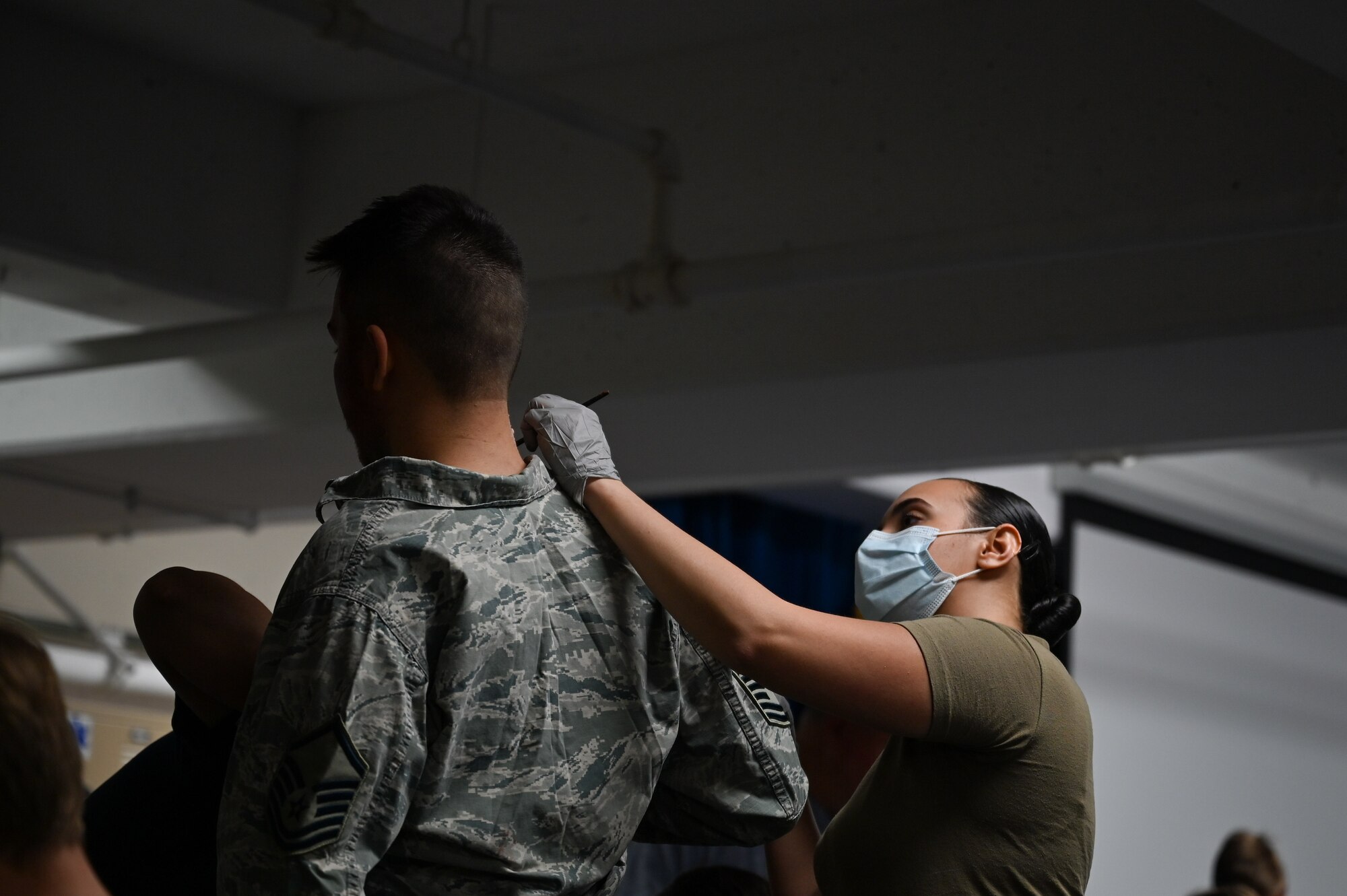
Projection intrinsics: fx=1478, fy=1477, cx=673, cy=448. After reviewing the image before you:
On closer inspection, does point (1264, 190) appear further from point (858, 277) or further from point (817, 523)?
point (817, 523)

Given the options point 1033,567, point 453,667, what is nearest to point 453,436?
point 453,667

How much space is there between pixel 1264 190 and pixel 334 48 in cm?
203

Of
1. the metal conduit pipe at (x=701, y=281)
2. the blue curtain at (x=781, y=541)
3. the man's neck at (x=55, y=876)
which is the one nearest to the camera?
the man's neck at (x=55, y=876)

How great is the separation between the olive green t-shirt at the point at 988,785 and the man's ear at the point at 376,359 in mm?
566

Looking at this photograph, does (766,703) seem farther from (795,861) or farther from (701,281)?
(701,281)

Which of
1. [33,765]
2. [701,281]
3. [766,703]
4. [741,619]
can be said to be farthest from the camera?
[701,281]

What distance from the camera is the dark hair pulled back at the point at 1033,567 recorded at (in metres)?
1.71

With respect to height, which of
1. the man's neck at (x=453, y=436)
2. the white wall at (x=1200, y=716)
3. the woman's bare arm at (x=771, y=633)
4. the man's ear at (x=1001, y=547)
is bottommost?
the white wall at (x=1200, y=716)

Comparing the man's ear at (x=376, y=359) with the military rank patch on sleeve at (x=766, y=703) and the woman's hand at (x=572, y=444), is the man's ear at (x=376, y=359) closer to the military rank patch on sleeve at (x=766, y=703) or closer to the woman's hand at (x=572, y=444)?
the woman's hand at (x=572, y=444)

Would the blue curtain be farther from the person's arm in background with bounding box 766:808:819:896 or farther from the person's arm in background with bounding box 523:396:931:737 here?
the person's arm in background with bounding box 523:396:931:737

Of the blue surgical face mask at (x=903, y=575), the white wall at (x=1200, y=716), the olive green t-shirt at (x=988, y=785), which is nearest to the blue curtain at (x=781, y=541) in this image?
the white wall at (x=1200, y=716)

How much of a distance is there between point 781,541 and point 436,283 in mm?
4791

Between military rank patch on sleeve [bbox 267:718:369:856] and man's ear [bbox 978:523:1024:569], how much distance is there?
0.86 m

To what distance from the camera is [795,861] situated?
5.88ft
